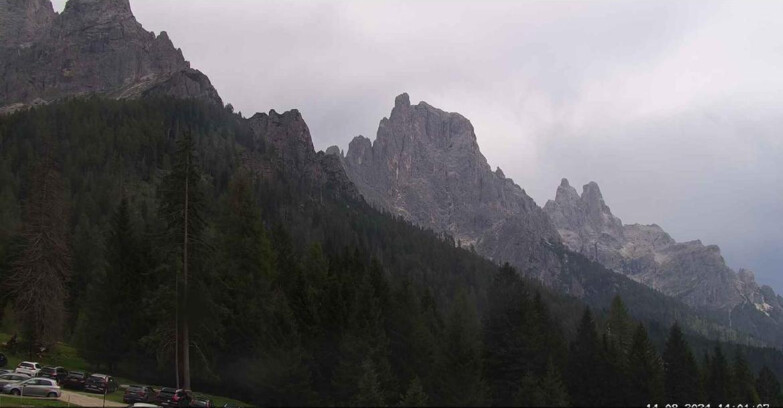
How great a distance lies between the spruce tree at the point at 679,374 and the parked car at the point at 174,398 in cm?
4836

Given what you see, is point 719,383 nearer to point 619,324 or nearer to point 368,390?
point 619,324

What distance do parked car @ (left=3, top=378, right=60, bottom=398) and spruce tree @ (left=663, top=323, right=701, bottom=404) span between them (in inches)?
2246

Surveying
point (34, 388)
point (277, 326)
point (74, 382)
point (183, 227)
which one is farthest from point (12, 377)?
point (277, 326)

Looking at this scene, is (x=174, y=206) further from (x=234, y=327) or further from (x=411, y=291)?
(x=411, y=291)

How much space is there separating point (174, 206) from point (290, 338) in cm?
1486

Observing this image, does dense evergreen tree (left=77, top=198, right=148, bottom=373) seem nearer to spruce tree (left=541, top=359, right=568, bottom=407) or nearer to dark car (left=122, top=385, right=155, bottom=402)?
dark car (left=122, top=385, right=155, bottom=402)

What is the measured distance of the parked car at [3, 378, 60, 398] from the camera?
152ft

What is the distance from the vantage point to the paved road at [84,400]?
152 feet

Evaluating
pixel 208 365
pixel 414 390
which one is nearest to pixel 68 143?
pixel 208 365

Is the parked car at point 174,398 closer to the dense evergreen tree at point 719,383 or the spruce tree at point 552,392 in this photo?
the spruce tree at point 552,392

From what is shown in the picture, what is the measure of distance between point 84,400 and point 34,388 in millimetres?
3248

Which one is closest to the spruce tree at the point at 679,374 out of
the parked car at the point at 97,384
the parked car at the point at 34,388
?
the parked car at the point at 97,384

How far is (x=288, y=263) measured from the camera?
2953 inches

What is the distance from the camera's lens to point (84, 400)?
4806 cm
